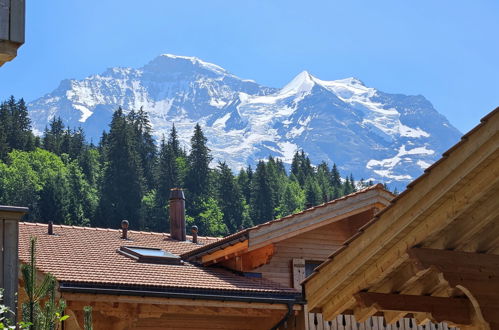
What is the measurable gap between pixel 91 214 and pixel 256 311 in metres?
82.6

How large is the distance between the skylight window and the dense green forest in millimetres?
68652

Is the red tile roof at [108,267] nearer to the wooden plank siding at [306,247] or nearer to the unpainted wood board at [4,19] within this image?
the wooden plank siding at [306,247]

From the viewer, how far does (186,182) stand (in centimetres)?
11444

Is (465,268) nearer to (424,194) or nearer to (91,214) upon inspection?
(424,194)

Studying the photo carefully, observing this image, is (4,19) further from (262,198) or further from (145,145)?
(145,145)

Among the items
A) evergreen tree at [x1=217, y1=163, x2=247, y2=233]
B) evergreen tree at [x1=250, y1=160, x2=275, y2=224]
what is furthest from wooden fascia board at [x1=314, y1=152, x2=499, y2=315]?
evergreen tree at [x1=250, y1=160, x2=275, y2=224]

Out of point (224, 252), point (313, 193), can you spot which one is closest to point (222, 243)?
point (224, 252)

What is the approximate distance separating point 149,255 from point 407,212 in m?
10.3

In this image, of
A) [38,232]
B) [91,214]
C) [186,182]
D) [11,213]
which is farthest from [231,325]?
[186,182]

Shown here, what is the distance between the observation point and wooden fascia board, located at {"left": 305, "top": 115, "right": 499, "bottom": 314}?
22.6 feet

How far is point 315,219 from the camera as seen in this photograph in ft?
61.2

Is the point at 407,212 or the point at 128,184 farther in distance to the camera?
the point at 128,184

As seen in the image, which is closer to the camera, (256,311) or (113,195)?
(256,311)

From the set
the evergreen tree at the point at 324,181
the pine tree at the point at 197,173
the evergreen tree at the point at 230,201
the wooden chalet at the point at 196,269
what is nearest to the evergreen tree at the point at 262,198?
the evergreen tree at the point at 230,201
